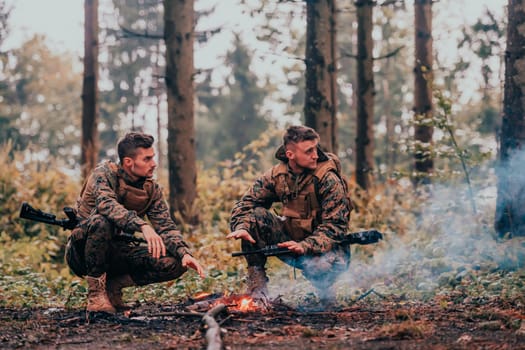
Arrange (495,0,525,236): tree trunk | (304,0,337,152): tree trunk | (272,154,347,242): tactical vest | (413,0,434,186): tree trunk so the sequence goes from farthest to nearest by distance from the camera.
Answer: (413,0,434,186): tree trunk
(304,0,337,152): tree trunk
(495,0,525,236): tree trunk
(272,154,347,242): tactical vest

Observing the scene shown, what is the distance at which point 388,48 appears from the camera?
3809 centimetres

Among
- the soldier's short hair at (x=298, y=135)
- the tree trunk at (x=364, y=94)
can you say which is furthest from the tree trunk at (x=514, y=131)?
the tree trunk at (x=364, y=94)

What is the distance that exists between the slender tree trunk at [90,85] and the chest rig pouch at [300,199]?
989 cm

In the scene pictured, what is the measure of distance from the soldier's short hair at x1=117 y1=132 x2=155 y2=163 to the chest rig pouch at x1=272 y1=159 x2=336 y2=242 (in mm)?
1367

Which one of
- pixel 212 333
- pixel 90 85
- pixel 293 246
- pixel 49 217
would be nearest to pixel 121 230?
pixel 49 217

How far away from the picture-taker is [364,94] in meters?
15.5

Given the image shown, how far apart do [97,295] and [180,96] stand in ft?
19.8

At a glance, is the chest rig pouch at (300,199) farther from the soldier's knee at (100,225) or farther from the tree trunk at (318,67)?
the tree trunk at (318,67)

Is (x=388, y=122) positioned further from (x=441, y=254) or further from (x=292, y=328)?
(x=292, y=328)

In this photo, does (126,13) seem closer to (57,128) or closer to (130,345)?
(57,128)

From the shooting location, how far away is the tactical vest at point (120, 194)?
663 centimetres

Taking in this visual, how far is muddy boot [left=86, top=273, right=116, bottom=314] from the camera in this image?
21.3 ft

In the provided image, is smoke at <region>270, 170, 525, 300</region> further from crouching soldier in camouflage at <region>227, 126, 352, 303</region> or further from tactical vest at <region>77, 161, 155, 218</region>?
tactical vest at <region>77, 161, 155, 218</region>

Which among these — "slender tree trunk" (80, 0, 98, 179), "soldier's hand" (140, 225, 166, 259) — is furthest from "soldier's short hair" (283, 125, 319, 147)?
"slender tree trunk" (80, 0, 98, 179)
